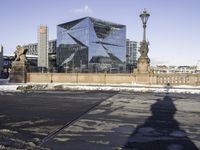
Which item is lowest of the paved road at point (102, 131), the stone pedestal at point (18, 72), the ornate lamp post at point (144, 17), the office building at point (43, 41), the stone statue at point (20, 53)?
the paved road at point (102, 131)

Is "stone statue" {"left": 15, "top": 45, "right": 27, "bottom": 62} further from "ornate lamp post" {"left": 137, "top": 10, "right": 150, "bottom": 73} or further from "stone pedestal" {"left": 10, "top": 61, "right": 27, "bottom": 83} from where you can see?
"ornate lamp post" {"left": 137, "top": 10, "right": 150, "bottom": 73}

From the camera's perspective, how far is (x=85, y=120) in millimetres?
11703

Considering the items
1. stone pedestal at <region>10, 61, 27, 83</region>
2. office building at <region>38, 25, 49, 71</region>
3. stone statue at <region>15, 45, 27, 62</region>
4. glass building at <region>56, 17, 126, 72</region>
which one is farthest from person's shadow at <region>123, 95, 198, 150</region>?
office building at <region>38, 25, 49, 71</region>

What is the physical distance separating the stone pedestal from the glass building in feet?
299

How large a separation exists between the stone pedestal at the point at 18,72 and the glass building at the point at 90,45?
299ft

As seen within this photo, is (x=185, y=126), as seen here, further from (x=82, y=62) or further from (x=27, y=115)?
(x=82, y=62)

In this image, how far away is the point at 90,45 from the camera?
141750mm

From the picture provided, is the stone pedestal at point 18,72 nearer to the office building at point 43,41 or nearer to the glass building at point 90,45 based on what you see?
the glass building at point 90,45

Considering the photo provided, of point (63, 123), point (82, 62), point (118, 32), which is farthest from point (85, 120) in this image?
point (118, 32)

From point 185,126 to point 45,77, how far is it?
3908cm

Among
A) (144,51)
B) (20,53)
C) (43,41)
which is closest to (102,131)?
(144,51)

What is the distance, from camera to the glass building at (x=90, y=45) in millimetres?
142000

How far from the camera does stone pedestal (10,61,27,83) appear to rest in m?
45.3

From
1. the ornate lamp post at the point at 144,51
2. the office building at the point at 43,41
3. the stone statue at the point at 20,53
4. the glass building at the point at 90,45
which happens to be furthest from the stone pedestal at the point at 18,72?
the office building at the point at 43,41
